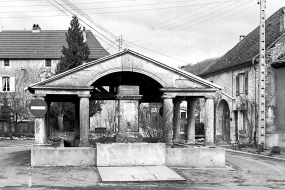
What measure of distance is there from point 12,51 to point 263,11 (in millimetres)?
33648

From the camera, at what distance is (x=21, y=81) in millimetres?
49406

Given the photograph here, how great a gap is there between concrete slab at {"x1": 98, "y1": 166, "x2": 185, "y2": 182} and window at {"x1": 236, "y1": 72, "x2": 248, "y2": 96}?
1742 centimetres

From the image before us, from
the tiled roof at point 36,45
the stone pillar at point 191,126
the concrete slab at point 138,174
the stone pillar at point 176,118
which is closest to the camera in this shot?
the concrete slab at point 138,174

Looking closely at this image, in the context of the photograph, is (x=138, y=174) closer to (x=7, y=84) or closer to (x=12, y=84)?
(x=12, y=84)

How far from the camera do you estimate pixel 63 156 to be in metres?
16.7

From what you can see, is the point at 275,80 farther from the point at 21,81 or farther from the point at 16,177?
the point at 21,81

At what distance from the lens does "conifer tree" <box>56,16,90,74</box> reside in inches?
1625

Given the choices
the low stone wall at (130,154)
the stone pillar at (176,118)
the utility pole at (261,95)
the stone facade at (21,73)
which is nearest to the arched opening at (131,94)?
the stone pillar at (176,118)

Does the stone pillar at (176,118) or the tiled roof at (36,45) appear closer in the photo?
the stone pillar at (176,118)

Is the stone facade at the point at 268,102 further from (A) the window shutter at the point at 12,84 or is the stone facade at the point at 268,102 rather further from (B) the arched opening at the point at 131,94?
(A) the window shutter at the point at 12,84

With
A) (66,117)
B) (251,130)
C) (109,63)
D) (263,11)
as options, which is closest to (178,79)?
(109,63)

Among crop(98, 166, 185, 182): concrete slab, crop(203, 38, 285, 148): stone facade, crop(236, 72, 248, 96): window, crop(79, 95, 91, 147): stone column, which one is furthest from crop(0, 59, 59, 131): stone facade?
crop(98, 166, 185, 182): concrete slab

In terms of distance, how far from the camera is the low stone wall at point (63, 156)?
54.5 feet

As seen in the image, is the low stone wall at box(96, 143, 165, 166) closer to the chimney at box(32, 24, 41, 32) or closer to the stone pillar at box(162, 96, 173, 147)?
the stone pillar at box(162, 96, 173, 147)
